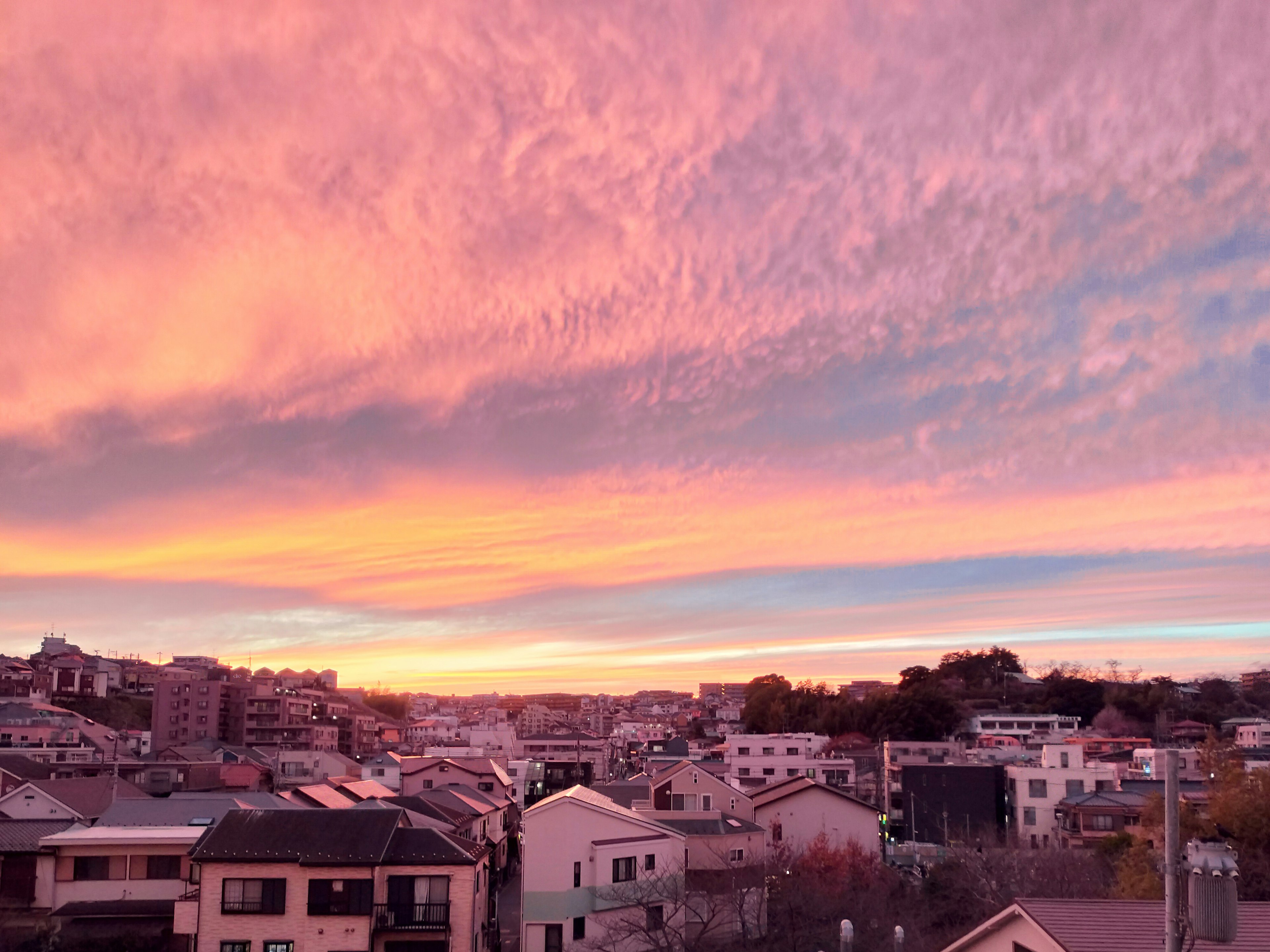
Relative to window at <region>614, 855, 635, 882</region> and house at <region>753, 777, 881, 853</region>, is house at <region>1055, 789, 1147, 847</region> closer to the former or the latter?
house at <region>753, 777, 881, 853</region>

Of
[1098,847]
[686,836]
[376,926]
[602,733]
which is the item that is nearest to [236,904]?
[376,926]

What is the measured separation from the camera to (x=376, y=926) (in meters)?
23.0

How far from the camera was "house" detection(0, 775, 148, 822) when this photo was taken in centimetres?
3025

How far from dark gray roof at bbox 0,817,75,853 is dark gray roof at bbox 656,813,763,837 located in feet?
58.1

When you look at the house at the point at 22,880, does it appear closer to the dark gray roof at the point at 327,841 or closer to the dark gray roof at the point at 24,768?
the dark gray roof at the point at 327,841

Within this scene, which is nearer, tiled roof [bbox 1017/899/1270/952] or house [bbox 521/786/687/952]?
tiled roof [bbox 1017/899/1270/952]

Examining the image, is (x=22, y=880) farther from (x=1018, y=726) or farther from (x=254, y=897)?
(x=1018, y=726)

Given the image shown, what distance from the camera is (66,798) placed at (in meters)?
32.9

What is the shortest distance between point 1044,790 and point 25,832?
141 ft

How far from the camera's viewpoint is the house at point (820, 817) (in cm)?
3444

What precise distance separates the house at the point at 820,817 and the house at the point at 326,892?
1439 cm

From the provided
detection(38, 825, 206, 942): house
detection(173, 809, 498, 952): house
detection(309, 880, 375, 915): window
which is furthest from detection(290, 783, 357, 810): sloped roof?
detection(309, 880, 375, 915): window

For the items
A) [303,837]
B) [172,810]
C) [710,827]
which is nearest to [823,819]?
[710,827]

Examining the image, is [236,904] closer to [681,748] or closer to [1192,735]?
[681,748]
